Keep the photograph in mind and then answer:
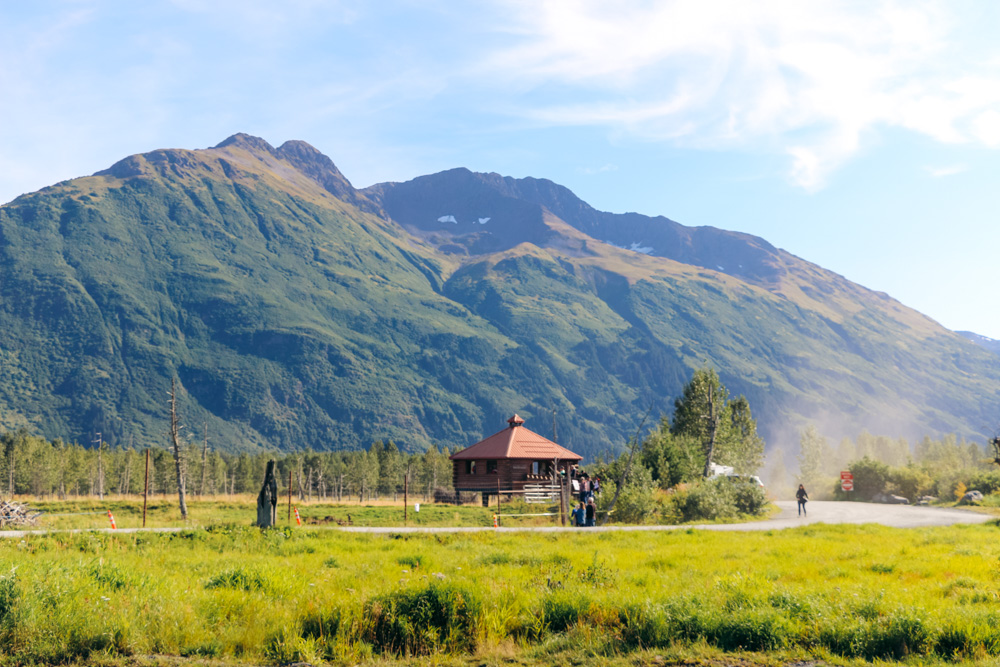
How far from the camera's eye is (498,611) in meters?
13.2

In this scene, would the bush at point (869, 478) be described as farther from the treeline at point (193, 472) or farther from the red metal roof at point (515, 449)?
the treeline at point (193, 472)

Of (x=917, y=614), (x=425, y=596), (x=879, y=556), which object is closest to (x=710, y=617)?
(x=917, y=614)

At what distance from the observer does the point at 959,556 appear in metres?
19.8

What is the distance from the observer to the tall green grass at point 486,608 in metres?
11.7

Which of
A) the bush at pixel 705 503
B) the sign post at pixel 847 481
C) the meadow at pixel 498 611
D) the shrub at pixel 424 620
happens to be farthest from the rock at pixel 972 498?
the shrub at pixel 424 620

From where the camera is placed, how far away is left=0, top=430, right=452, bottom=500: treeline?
361 feet

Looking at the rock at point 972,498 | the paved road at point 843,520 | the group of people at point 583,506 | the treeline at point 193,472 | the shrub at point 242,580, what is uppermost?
the shrub at point 242,580

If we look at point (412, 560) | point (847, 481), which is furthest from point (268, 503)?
point (847, 481)

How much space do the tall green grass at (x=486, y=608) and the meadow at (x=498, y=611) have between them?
34 mm

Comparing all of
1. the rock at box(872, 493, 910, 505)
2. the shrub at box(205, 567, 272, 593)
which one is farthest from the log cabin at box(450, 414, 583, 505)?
the shrub at box(205, 567, 272, 593)

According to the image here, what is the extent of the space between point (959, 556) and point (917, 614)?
9.53 meters

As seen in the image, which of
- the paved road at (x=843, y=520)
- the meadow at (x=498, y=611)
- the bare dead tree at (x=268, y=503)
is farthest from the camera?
the paved road at (x=843, y=520)

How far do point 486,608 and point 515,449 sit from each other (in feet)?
167

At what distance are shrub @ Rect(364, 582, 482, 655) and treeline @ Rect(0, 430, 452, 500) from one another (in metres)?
97.2
